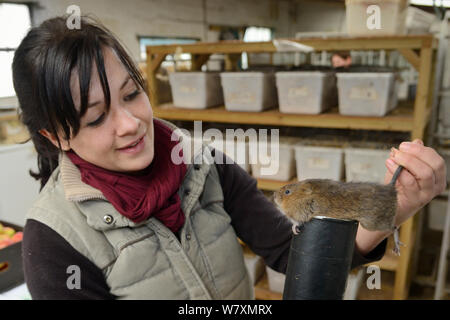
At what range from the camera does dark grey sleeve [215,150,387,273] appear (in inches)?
35.1

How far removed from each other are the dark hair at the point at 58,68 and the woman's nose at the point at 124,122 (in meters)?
0.02

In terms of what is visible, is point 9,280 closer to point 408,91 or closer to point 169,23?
point 408,91

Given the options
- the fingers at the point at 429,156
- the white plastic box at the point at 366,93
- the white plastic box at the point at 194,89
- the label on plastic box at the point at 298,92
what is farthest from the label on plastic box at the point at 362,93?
the fingers at the point at 429,156

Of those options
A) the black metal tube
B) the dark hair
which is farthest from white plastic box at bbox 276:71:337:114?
the black metal tube

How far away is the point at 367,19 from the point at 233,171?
0.60 metres

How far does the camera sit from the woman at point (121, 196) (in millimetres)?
495

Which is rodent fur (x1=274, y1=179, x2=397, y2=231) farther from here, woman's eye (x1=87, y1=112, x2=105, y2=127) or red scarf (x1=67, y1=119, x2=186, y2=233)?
red scarf (x1=67, y1=119, x2=186, y2=233)

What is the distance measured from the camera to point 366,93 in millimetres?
1688

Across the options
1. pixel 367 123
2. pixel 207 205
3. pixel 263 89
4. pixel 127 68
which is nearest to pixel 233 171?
pixel 207 205

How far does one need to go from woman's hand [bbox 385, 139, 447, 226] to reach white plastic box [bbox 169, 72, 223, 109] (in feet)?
5.45

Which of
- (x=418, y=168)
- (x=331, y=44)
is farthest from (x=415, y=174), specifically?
(x=331, y=44)

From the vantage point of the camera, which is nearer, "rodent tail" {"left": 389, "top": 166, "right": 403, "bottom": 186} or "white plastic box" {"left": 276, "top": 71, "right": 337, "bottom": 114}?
"rodent tail" {"left": 389, "top": 166, "right": 403, "bottom": 186}

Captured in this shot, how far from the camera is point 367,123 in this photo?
1.57 metres

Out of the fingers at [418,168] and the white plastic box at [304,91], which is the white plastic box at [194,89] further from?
the fingers at [418,168]
